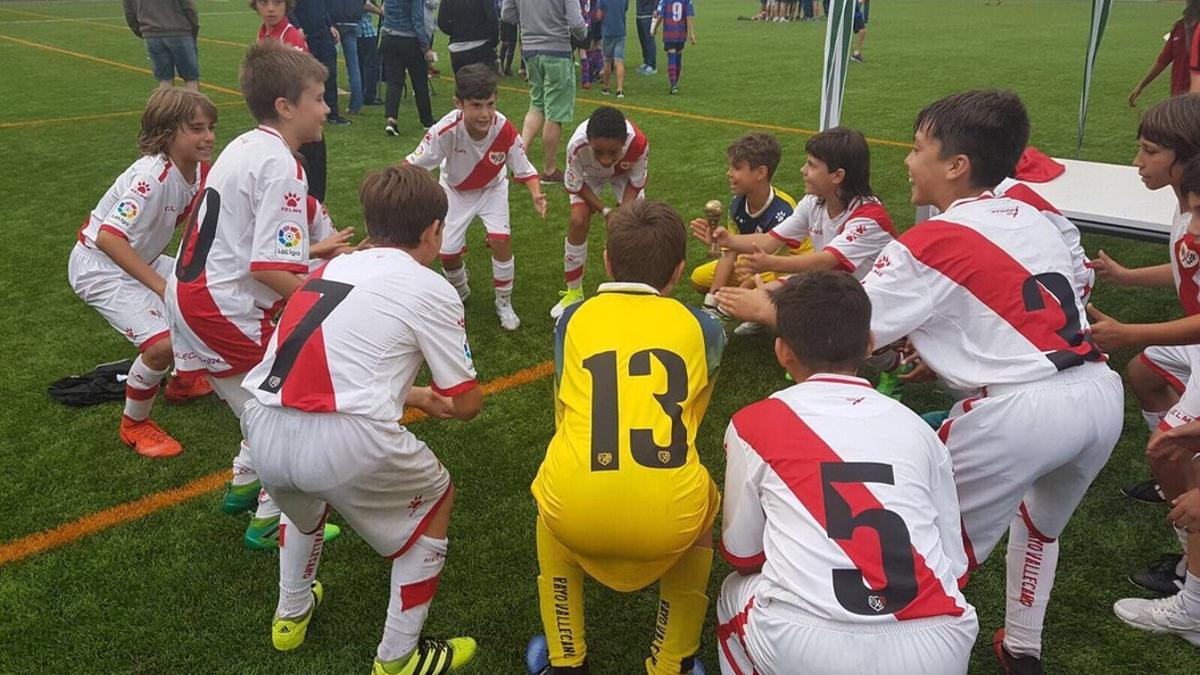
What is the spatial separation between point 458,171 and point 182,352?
2423 mm

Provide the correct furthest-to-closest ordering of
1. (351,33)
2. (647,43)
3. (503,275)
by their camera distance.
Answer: (647,43) < (351,33) < (503,275)

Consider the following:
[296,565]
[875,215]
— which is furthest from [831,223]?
[296,565]

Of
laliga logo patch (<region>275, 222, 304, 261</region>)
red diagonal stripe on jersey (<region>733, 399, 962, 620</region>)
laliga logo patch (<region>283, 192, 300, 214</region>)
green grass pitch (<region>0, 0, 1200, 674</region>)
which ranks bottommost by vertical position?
green grass pitch (<region>0, 0, 1200, 674</region>)

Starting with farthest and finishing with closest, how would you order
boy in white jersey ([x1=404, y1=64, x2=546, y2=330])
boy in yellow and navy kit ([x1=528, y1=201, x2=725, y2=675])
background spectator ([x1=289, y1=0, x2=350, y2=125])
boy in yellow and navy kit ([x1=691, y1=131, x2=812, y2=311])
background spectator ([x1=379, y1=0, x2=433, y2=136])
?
background spectator ([x1=379, y1=0, x2=433, y2=136])
background spectator ([x1=289, y1=0, x2=350, y2=125])
boy in white jersey ([x1=404, y1=64, x2=546, y2=330])
boy in yellow and navy kit ([x1=691, y1=131, x2=812, y2=311])
boy in yellow and navy kit ([x1=528, y1=201, x2=725, y2=675])

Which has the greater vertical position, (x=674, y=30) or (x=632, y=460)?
(x=674, y=30)

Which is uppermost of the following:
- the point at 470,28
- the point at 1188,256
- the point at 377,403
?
the point at 470,28

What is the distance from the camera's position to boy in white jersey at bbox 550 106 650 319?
198 inches

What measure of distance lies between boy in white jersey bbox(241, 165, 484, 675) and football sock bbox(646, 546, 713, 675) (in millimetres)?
679

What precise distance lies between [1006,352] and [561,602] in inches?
59.0

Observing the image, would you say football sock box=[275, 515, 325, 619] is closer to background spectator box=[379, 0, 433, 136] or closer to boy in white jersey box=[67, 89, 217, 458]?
boy in white jersey box=[67, 89, 217, 458]

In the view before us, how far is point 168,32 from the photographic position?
27.5 ft

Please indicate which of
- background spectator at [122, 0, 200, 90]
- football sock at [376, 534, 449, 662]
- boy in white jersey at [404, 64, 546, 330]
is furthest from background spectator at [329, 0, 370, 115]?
football sock at [376, 534, 449, 662]

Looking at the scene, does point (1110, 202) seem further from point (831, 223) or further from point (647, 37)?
point (647, 37)

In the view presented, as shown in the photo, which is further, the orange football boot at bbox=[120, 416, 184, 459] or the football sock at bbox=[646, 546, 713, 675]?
the orange football boot at bbox=[120, 416, 184, 459]
